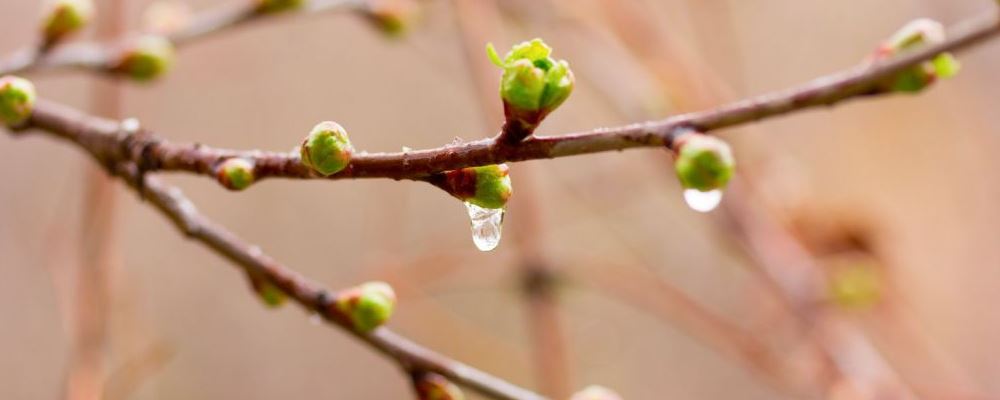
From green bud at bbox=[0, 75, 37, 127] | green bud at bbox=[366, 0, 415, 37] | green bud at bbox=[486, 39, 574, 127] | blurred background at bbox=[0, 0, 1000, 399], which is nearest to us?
green bud at bbox=[486, 39, 574, 127]

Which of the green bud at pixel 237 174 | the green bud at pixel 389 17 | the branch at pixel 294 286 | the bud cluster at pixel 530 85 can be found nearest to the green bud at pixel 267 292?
the branch at pixel 294 286

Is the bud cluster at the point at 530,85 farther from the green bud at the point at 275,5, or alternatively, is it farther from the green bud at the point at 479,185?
the green bud at the point at 275,5

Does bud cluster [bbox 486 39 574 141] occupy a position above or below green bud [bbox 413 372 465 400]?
above

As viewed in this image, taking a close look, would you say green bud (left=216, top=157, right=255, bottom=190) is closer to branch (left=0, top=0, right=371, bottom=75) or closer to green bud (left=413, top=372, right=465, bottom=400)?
green bud (left=413, top=372, right=465, bottom=400)

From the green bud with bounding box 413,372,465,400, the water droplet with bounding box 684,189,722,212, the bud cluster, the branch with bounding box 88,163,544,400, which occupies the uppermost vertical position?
the water droplet with bounding box 684,189,722,212

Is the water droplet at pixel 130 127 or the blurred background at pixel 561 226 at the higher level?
the blurred background at pixel 561 226

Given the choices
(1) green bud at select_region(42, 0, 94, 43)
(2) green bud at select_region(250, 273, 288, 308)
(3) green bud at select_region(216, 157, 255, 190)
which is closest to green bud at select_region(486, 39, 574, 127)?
(3) green bud at select_region(216, 157, 255, 190)

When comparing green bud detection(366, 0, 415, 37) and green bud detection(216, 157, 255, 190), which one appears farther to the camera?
green bud detection(366, 0, 415, 37)
